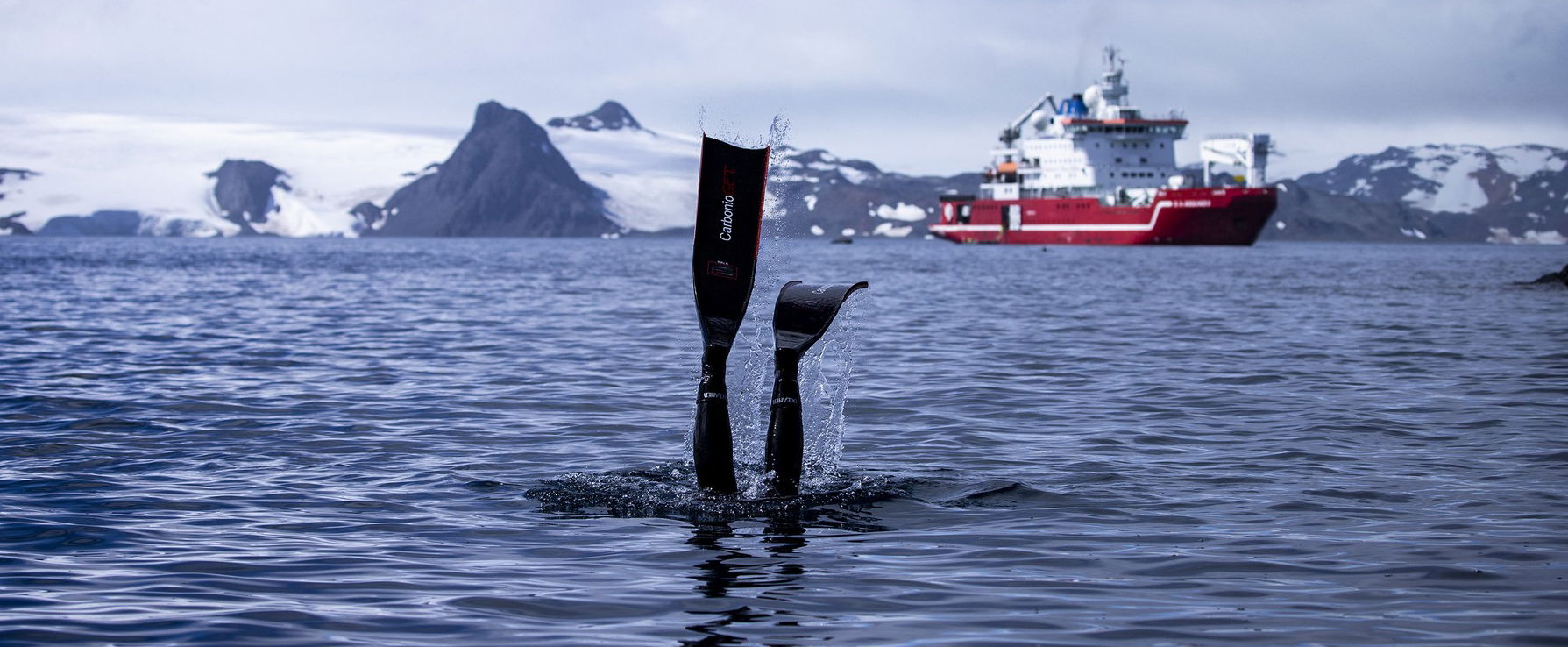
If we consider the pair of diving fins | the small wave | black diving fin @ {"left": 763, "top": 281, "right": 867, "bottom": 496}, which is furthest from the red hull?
the pair of diving fins

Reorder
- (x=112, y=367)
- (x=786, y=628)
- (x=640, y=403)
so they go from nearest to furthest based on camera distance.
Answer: (x=786, y=628), (x=640, y=403), (x=112, y=367)

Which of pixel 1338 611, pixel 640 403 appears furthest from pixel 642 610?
pixel 640 403

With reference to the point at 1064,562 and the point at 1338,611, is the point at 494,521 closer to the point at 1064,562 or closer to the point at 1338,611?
the point at 1064,562

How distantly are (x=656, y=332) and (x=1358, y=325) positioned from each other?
1293cm

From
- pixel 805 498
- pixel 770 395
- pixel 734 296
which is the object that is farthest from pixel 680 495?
pixel 770 395

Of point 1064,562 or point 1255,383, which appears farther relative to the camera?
point 1255,383

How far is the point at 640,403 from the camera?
14289 millimetres

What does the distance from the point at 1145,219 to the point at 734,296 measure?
9326 cm

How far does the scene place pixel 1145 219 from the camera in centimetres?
9788

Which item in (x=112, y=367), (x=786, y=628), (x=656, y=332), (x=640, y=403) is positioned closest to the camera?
(x=786, y=628)

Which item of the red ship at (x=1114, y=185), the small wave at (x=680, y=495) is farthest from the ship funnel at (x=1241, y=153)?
the small wave at (x=680, y=495)

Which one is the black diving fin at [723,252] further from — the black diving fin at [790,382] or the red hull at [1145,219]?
the red hull at [1145,219]

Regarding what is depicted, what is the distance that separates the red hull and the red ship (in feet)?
0.23

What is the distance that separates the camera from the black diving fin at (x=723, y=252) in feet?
27.3
